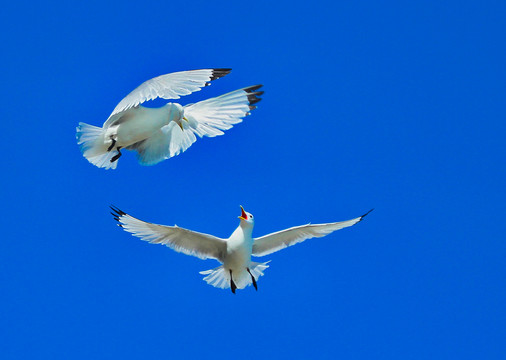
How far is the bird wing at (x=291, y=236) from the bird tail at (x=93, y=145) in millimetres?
2441

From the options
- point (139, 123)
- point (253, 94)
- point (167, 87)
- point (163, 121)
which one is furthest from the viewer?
point (253, 94)

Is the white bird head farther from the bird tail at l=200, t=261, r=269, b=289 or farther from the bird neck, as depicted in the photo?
the bird tail at l=200, t=261, r=269, b=289

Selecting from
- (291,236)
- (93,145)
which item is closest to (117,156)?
(93,145)

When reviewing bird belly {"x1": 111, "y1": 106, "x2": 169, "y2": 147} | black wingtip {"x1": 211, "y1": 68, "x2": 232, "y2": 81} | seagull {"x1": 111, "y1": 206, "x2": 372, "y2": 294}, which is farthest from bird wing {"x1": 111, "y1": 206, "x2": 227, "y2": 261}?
black wingtip {"x1": 211, "y1": 68, "x2": 232, "y2": 81}

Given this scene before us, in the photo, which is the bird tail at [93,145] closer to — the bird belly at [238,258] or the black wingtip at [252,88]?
the bird belly at [238,258]

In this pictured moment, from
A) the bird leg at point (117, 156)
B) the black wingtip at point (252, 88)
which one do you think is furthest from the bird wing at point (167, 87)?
the black wingtip at point (252, 88)

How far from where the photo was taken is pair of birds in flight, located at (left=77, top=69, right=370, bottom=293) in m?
12.6

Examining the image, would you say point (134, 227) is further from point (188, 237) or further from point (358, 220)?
point (358, 220)

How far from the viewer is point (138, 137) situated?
42.0ft

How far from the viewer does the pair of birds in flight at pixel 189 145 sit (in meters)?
12.6

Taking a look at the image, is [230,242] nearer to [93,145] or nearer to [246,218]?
[246,218]

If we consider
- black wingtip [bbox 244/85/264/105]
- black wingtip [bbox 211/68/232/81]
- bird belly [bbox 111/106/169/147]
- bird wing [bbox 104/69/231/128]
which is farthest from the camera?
black wingtip [bbox 244/85/264/105]

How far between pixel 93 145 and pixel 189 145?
1374 millimetres

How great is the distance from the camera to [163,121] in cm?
1277
